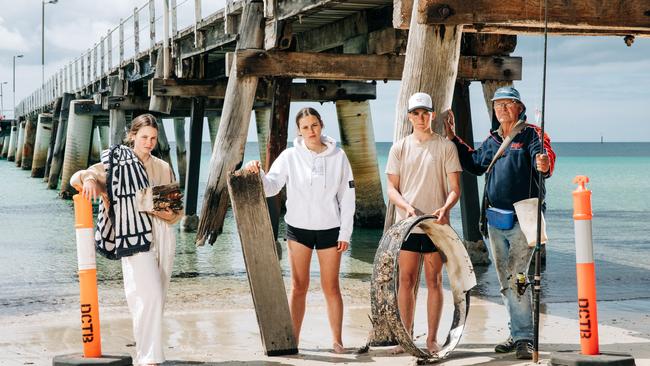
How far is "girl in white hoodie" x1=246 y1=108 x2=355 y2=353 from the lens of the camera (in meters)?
6.39

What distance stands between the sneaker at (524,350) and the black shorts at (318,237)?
4.29ft

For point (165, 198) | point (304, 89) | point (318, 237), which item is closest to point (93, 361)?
point (165, 198)

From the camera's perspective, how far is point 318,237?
639 cm

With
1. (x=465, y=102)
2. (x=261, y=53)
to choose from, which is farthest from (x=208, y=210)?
(x=465, y=102)

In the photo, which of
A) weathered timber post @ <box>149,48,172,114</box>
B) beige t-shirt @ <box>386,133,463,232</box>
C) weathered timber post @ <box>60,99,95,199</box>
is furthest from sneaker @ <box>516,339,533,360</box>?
weathered timber post @ <box>60,99,95,199</box>

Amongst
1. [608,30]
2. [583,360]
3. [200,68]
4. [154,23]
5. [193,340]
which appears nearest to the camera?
[583,360]

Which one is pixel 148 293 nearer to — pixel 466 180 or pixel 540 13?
pixel 540 13

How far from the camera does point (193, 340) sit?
7453mm

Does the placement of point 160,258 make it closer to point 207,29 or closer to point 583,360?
point 583,360

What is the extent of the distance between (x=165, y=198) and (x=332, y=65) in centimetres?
702

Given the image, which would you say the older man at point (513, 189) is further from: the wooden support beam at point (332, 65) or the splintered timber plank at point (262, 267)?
the wooden support beam at point (332, 65)

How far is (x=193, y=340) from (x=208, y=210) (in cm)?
673

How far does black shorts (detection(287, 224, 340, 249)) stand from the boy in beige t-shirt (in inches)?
17.4

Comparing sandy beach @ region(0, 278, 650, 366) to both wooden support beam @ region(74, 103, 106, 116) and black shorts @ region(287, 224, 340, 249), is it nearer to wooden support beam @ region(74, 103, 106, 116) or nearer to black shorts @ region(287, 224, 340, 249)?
black shorts @ region(287, 224, 340, 249)
